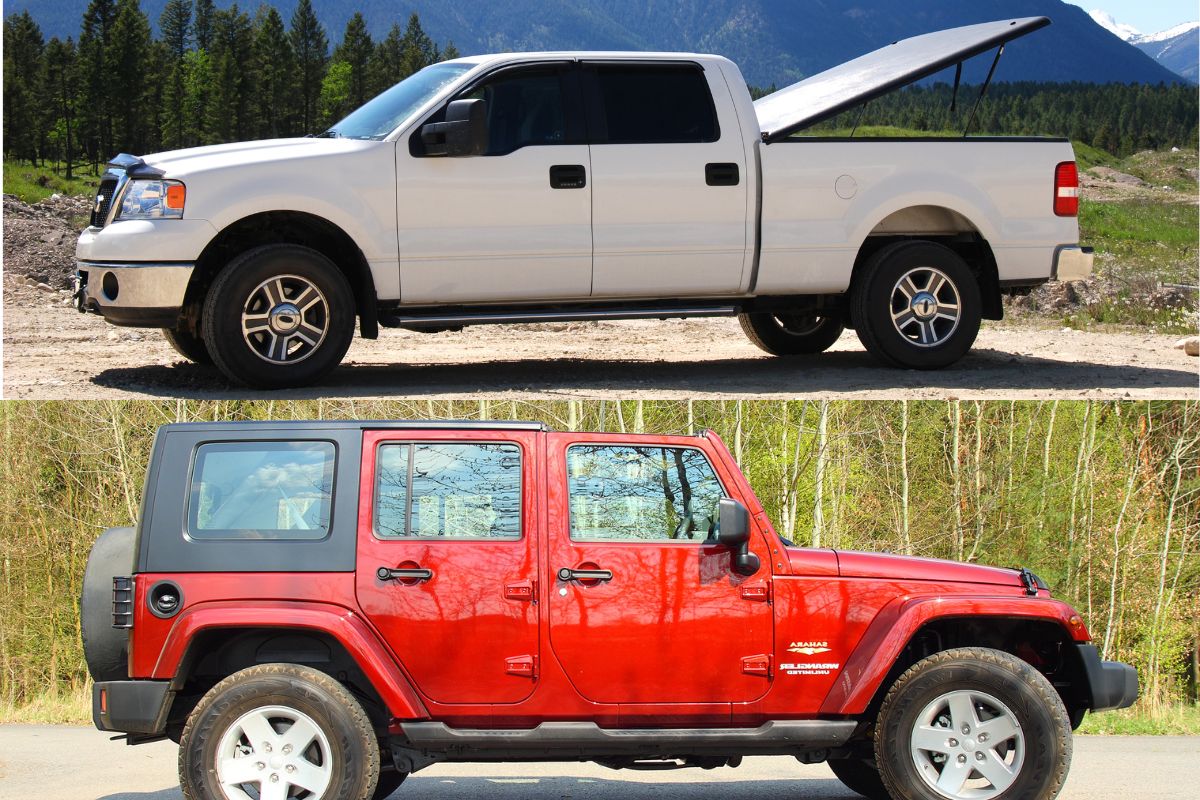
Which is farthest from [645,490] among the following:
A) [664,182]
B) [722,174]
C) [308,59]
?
[308,59]

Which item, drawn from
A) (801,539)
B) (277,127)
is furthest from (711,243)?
(277,127)

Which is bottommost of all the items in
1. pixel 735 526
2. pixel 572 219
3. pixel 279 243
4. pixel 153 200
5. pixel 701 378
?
pixel 735 526

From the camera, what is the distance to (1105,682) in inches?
247

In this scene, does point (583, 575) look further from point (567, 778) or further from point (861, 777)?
point (567, 778)

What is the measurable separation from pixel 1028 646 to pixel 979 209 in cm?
402

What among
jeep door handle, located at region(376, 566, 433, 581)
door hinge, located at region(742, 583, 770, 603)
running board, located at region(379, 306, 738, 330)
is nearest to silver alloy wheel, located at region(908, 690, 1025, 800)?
door hinge, located at region(742, 583, 770, 603)

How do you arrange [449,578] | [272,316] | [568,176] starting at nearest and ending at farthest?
[449,578] < [272,316] < [568,176]

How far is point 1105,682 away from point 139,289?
5.96 meters

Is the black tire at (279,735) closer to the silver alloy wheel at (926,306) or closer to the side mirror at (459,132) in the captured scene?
the side mirror at (459,132)

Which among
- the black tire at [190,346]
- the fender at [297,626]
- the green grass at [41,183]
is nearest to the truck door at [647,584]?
the fender at [297,626]

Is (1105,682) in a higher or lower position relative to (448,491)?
lower

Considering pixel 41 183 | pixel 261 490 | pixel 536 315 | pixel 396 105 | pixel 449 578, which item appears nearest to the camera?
pixel 449 578

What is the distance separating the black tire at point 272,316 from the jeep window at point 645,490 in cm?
293

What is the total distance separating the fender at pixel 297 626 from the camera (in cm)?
575
